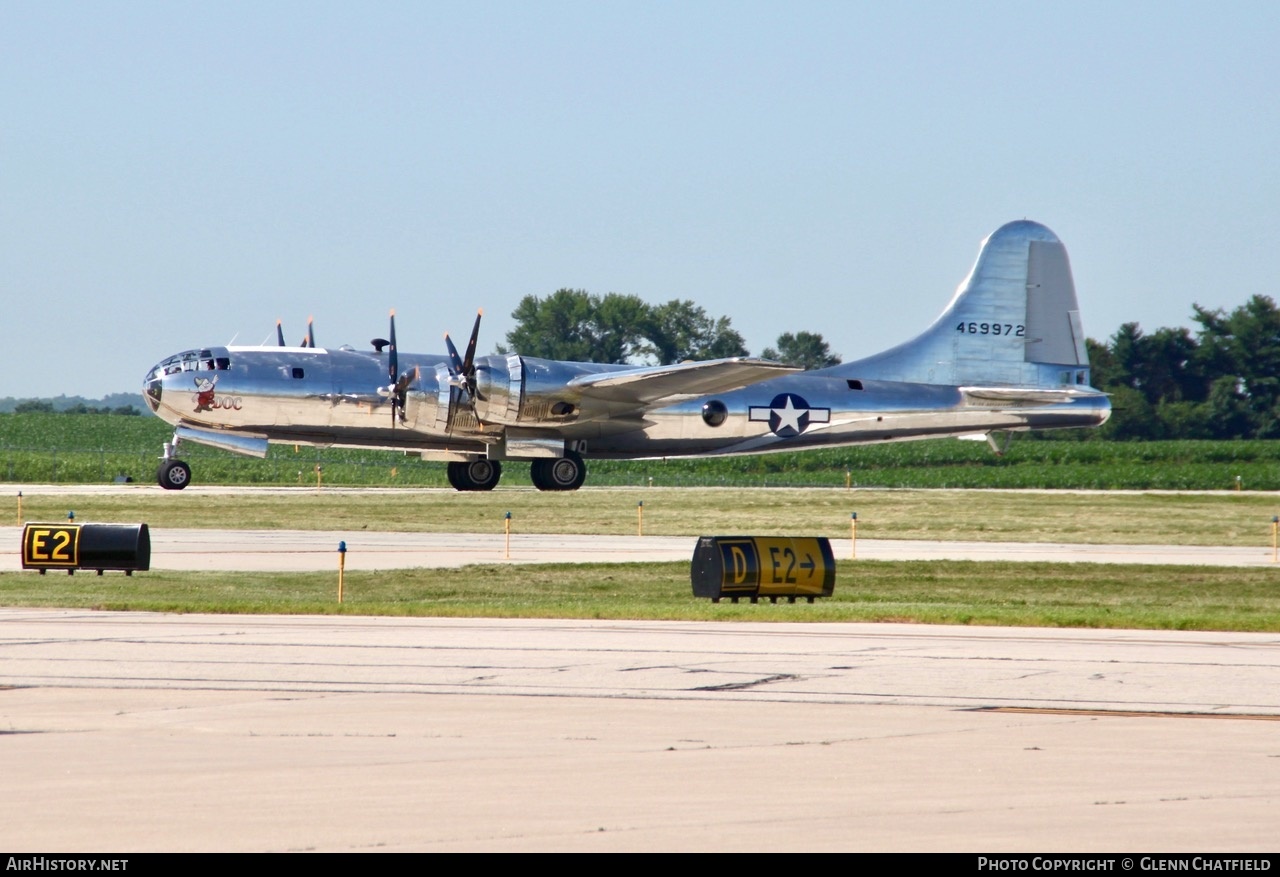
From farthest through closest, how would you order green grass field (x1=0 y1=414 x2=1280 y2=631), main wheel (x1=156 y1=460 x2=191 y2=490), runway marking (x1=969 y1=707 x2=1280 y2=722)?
main wheel (x1=156 y1=460 x2=191 y2=490) → green grass field (x1=0 y1=414 x2=1280 y2=631) → runway marking (x1=969 y1=707 x2=1280 y2=722)

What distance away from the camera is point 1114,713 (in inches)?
529

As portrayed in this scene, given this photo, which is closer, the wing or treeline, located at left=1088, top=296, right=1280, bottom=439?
the wing

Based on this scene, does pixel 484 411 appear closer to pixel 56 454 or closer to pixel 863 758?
pixel 863 758

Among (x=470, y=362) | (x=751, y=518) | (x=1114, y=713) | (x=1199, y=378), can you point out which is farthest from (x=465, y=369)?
(x=1199, y=378)

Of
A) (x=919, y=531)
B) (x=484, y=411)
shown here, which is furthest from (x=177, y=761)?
(x=919, y=531)

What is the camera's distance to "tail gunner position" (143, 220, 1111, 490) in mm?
41188

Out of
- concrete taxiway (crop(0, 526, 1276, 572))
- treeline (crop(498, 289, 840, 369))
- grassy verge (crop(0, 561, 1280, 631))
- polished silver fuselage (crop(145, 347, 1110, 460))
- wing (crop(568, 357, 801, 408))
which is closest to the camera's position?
grassy verge (crop(0, 561, 1280, 631))

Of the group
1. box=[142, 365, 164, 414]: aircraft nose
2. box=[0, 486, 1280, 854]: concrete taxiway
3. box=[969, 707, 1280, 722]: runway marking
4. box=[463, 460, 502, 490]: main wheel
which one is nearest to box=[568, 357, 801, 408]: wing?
box=[463, 460, 502, 490]: main wheel

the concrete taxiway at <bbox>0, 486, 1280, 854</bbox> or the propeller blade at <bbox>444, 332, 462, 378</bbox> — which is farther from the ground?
the propeller blade at <bbox>444, 332, 462, 378</bbox>

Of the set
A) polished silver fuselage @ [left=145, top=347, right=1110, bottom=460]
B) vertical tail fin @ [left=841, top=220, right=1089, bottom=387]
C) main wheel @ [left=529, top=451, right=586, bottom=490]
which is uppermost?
vertical tail fin @ [left=841, top=220, right=1089, bottom=387]

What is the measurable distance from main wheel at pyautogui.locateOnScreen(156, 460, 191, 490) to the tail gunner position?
2.3 inches

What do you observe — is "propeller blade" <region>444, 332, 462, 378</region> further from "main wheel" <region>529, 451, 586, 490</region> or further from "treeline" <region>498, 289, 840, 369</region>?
"treeline" <region>498, 289, 840, 369</region>

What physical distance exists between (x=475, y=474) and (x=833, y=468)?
4285 cm
